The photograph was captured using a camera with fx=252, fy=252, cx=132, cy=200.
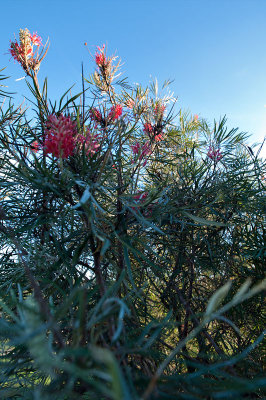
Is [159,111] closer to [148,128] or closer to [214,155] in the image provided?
[148,128]

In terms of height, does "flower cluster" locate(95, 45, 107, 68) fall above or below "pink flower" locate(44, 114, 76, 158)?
above

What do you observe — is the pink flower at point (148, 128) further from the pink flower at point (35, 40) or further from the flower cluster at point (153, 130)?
the pink flower at point (35, 40)

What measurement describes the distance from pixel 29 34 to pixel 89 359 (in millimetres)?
700

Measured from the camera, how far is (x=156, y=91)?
78 cm

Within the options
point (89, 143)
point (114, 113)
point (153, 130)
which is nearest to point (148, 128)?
point (153, 130)

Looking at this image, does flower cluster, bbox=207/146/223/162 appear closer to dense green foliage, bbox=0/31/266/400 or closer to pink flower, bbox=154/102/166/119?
dense green foliage, bbox=0/31/266/400

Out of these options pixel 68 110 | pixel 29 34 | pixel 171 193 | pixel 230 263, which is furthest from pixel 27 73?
pixel 230 263

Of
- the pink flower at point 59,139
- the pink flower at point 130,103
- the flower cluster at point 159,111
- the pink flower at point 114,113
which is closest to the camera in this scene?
the pink flower at point 59,139

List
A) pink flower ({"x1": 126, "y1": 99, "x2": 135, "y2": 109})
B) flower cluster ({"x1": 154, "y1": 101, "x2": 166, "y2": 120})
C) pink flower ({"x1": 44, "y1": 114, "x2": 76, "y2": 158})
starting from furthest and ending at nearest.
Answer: pink flower ({"x1": 126, "y1": 99, "x2": 135, "y2": 109})
flower cluster ({"x1": 154, "y1": 101, "x2": 166, "y2": 120})
pink flower ({"x1": 44, "y1": 114, "x2": 76, "y2": 158})

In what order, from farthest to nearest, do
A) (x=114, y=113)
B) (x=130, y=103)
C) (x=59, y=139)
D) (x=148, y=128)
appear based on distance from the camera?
(x=130, y=103) → (x=148, y=128) → (x=114, y=113) → (x=59, y=139)

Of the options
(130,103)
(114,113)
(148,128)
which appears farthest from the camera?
(130,103)

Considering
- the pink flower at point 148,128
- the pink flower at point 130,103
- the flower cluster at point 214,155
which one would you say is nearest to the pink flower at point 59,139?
the pink flower at point 148,128

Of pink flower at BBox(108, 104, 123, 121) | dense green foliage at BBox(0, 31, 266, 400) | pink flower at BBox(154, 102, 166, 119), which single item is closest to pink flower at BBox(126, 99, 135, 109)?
dense green foliage at BBox(0, 31, 266, 400)

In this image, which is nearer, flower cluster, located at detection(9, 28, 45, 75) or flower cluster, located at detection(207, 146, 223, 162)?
flower cluster, located at detection(9, 28, 45, 75)
